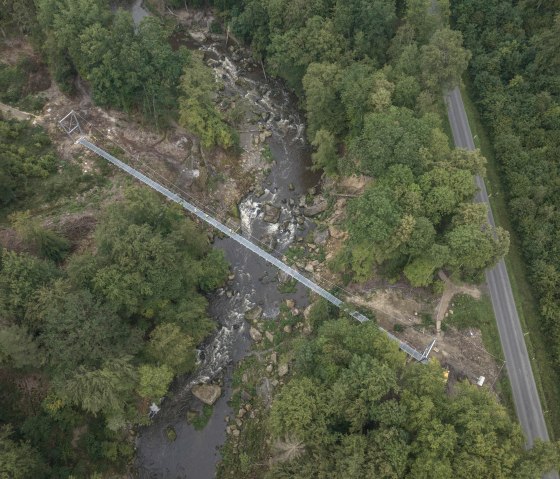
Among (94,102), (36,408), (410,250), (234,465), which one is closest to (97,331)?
(36,408)

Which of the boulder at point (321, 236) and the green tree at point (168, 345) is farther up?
the boulder at point (321, 236)

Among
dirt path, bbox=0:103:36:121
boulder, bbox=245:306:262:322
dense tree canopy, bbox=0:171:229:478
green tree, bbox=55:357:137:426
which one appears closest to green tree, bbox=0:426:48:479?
dense tree canopy, bbox=0:171:229:478

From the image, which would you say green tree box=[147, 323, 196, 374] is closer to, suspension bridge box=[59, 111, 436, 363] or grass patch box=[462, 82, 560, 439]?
suspension bridge box=[59, 111, 436, 363]

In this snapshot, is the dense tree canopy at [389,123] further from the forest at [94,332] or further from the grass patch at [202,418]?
the grass patch at [202,418]

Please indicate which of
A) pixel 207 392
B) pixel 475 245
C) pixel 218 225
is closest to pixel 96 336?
pixel 207 392

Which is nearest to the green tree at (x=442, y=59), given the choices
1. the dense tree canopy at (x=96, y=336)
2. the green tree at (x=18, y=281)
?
the dense tree canopy at (x=96, y=336)
